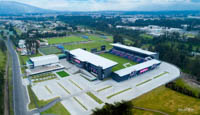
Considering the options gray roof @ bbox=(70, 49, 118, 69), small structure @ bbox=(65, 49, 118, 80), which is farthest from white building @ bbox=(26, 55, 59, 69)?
gray roof @ bbox=(70, 49, 118, 69)

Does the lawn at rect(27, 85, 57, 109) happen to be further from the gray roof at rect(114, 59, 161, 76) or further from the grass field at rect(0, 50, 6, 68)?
the grass field at rect(0, 50, 6, 68)

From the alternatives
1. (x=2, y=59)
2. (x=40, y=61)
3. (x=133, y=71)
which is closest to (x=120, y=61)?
(x=133, y=71)

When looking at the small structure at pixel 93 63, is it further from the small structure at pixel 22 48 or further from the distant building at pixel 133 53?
the small structure at pixel 22 48

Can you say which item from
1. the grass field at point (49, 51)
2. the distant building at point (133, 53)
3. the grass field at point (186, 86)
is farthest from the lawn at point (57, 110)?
the grass field at point (49, 51)

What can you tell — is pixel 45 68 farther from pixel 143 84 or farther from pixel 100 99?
pixel 143 84

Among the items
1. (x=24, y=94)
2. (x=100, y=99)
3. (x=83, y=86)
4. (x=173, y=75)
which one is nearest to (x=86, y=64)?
(x=83, y=86)
